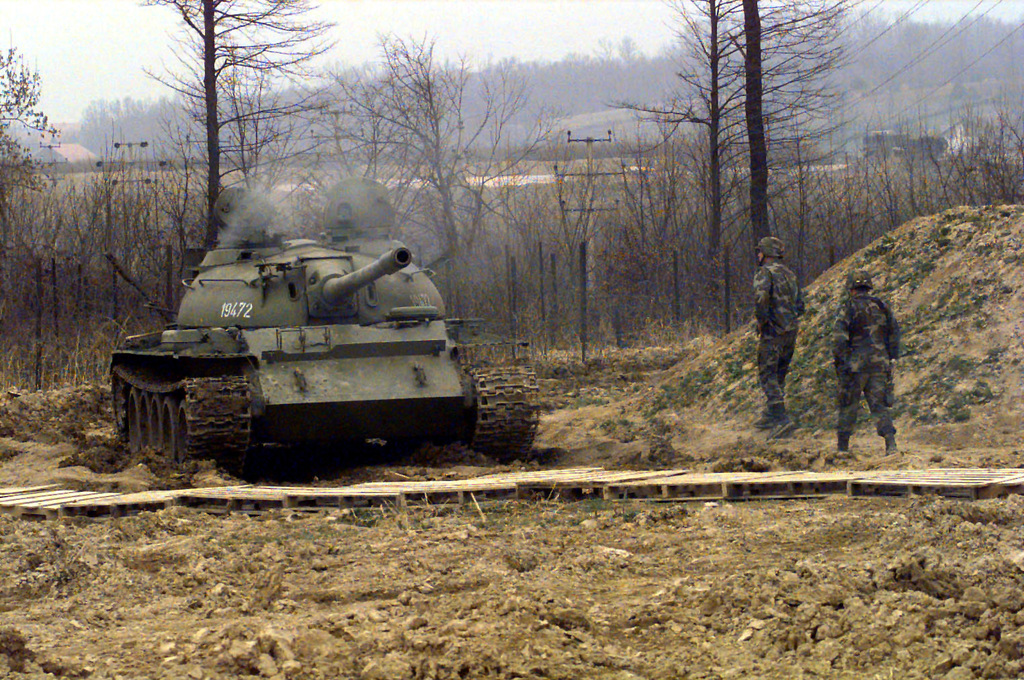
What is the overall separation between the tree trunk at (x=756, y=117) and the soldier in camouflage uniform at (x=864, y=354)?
357 inches

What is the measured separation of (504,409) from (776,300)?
9.60 feet

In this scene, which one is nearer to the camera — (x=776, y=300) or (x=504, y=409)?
(x=504, y=409)

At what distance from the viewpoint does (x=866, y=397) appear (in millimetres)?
10945

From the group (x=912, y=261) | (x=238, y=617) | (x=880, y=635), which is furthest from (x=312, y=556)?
(x=912, y=261)

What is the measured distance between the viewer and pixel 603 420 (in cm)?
1504

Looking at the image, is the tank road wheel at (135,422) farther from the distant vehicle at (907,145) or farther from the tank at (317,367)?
the distant vehicle at (907,145)

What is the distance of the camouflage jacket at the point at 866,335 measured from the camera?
10883 millimetres

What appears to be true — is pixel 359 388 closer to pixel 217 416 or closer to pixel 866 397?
pixel 217 416

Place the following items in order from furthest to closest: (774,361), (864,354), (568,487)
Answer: (774,361) < (864,354) < (568,487)

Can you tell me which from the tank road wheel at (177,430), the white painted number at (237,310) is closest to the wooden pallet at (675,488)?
the tank road wheel at (177,430)

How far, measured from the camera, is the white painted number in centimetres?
1240

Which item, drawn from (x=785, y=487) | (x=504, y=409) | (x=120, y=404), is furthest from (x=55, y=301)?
(x=785, y=487)

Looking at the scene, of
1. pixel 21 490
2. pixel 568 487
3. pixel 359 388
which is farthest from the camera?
pixel 359 388

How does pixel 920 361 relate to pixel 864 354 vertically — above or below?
below
